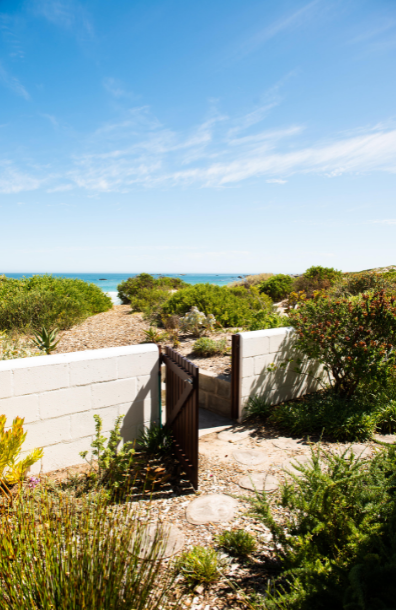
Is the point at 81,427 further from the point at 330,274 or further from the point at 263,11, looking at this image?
the point at 330,274

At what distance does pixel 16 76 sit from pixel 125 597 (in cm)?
1050

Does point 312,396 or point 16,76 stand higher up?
point 16,76

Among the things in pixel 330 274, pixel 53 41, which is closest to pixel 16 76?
pixel 53 41

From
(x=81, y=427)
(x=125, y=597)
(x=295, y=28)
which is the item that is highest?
(x=295, y=28)

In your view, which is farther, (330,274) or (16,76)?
(330,274)

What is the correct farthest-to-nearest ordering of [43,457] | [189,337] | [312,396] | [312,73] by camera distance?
[189,337]
[312,73]
[312,396]
[43,457]

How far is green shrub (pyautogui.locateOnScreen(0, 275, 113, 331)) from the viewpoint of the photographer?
10.0 metres

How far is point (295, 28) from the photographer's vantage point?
632cm

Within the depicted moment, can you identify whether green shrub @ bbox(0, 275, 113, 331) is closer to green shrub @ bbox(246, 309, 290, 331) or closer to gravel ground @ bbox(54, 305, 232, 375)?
gravel ground @ bbox(54, 305, 232, 375)

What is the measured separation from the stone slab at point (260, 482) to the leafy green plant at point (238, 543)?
0.76m

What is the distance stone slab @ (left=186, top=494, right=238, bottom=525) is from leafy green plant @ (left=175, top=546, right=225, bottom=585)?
50 centimetres

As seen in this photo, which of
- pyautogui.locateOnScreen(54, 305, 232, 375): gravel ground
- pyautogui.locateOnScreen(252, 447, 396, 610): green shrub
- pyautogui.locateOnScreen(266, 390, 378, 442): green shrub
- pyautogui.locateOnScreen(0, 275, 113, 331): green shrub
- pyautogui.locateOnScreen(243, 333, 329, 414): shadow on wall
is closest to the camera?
pyautogui.locateOnScreen(252, 447, 396, 610): green shrub

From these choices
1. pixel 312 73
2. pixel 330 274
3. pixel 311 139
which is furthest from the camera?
pixel 330 274

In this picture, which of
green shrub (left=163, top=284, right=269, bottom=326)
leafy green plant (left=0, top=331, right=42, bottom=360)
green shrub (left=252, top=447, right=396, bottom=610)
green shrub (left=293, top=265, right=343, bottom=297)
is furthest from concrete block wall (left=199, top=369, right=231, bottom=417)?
green shrub (left=293, top=265, right=343, bottom=297)
